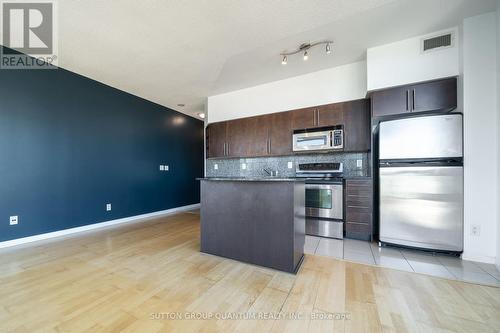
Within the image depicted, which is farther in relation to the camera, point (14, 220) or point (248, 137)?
point (248, 137)

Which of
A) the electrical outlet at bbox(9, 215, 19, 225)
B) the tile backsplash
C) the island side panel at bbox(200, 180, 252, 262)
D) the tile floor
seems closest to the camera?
the tile floor

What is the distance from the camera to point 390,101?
258 cm

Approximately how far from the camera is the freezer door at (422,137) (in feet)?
7.11

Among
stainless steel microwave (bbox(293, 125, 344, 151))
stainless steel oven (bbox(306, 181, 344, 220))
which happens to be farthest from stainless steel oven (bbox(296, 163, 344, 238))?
stainless steel microwave (bbox(293, 125, 344, 151))

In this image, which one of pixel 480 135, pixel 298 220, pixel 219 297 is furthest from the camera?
pixel 480 135

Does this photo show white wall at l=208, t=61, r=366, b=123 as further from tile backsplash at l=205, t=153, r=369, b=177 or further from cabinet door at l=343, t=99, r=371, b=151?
tile backsplash at l=205, t=153, r=369, b=177

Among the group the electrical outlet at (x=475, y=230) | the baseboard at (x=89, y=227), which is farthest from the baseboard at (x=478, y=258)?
the baseboard at (x=89, y=227)

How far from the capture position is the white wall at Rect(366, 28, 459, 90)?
228cm

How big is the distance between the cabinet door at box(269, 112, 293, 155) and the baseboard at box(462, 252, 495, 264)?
2.52m

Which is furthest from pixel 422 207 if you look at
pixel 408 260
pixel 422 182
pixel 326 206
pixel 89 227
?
pixel 89 227

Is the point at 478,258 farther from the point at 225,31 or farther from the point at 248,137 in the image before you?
the point at 225,31

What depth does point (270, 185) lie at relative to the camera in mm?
1913

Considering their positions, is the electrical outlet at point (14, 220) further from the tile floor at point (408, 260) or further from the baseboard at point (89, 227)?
the tile floor at point (408, 260)

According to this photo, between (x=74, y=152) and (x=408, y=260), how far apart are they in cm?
509
